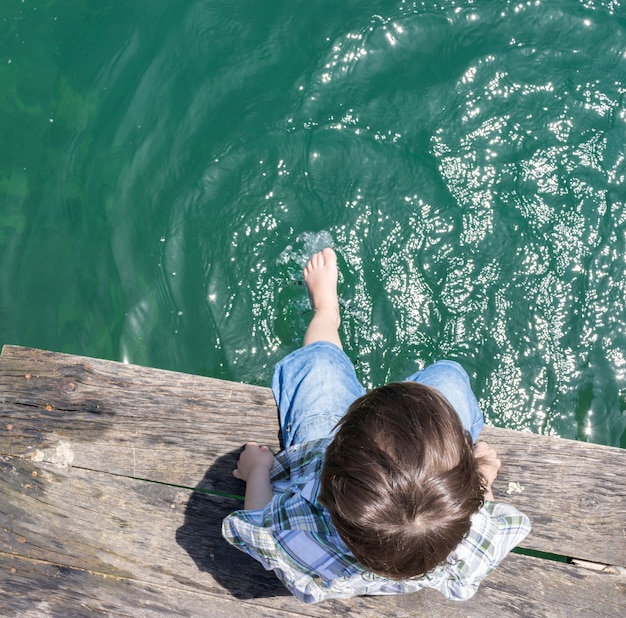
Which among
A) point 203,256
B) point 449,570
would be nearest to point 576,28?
point 203,256

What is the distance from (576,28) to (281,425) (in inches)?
127

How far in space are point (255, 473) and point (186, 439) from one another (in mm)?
415

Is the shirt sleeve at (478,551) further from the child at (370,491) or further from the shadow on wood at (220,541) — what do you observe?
the shadow on wood at (220,541)

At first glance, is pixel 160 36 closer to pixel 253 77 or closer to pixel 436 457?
pixel 253 77

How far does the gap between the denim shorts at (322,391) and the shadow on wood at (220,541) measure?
1.04ft

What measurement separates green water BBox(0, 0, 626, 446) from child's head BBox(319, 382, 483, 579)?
6.23ft

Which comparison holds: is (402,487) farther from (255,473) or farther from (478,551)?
(255,473)

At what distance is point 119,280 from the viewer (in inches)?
165

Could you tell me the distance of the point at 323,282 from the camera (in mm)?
3697

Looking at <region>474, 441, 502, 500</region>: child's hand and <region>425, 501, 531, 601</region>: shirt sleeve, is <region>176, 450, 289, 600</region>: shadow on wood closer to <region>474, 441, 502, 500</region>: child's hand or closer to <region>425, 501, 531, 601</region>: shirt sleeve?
<region>425, 501, 531, 601</region>: shirt sleeve

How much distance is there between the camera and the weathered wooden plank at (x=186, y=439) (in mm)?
2676

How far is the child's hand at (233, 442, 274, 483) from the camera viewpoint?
2627 millimetres

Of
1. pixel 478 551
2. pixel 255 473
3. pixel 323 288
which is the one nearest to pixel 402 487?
pixel 478 551

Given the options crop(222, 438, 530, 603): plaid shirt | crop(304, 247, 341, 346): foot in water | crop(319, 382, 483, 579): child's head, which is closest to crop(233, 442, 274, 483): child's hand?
crop(222, 438, 530, 603): plaid shirt
